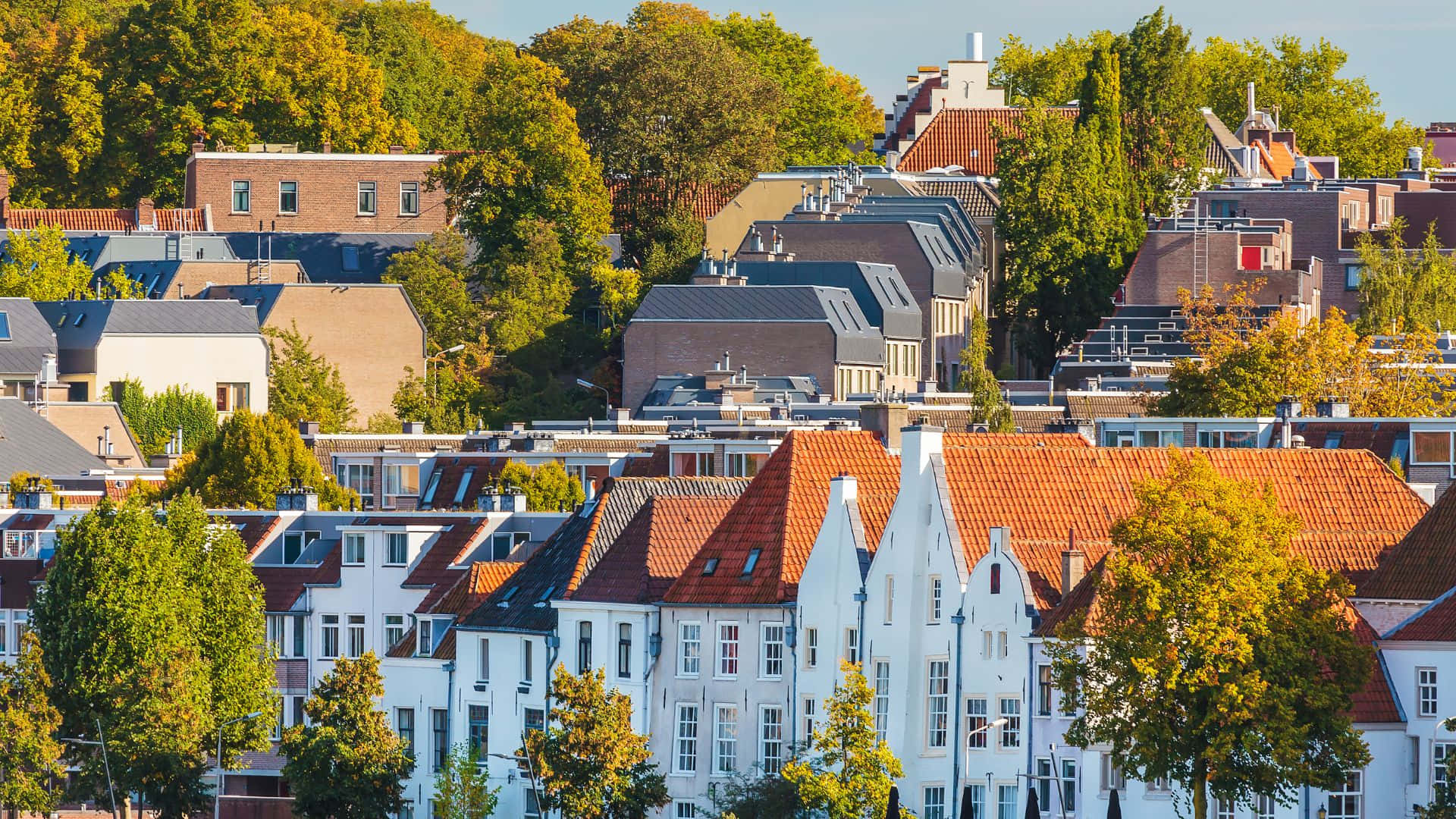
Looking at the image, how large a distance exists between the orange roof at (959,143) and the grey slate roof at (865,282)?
112 ft

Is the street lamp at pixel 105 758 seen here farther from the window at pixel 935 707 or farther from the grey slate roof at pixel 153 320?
the grey slate roof at pixel 153 320

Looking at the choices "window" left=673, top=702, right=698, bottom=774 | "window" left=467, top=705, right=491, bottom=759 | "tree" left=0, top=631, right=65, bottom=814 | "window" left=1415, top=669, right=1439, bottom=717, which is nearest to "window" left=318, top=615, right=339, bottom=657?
"tree" left=0, top=631, right=65, bottom=814

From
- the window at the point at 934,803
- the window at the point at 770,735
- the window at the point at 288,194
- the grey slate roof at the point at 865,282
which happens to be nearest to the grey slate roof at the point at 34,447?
the grey slate roof at the point at 865,282

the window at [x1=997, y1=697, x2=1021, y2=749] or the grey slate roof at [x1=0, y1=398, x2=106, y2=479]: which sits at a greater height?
the grey slate roof at [x1=0, y1=398, x2=106, y2=479]

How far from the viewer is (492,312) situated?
168 metres

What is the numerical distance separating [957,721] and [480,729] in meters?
15.9

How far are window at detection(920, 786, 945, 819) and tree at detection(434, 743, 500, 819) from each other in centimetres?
1080

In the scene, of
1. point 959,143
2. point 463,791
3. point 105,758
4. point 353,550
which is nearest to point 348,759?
point 463,791

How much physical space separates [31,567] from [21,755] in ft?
50.8

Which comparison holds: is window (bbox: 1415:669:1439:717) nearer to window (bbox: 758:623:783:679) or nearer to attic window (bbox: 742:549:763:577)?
window (bbox: 758:623:783:679)

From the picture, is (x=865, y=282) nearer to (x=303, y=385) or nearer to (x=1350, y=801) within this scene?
(x=303, y=385)

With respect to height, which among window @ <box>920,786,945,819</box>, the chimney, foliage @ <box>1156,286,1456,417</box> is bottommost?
window @ <box>920,786,945,819</box>

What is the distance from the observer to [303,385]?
513 feet

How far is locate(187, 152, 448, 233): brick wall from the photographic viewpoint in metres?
181
